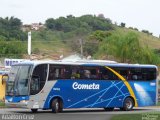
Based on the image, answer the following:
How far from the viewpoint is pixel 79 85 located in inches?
1259

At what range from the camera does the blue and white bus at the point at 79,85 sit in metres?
29.6

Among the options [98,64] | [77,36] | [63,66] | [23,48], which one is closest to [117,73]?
[98,64]

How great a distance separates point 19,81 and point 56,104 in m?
2.67

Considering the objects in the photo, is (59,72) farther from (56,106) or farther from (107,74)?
(107,74)

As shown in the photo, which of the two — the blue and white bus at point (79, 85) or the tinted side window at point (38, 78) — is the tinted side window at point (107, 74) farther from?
the tinted side window at point (38, 78)

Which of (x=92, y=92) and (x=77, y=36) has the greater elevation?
(x=77, y=36)

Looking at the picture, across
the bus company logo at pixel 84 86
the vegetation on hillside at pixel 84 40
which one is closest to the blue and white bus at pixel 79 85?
the bus company logo at pixel 84 86

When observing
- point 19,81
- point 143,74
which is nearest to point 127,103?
point 143,74

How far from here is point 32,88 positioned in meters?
29.5

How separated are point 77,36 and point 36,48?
15.0 meters

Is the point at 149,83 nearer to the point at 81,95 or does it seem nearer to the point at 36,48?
the point at 81,95

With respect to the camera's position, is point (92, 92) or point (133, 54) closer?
point (92, 92)

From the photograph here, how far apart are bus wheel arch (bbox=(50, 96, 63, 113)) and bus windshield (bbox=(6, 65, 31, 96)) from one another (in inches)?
76.5

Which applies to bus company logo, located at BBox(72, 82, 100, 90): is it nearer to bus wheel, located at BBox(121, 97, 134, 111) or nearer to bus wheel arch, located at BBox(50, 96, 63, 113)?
bus wheel arch, located at BBox(50, 96, 63, 113)
